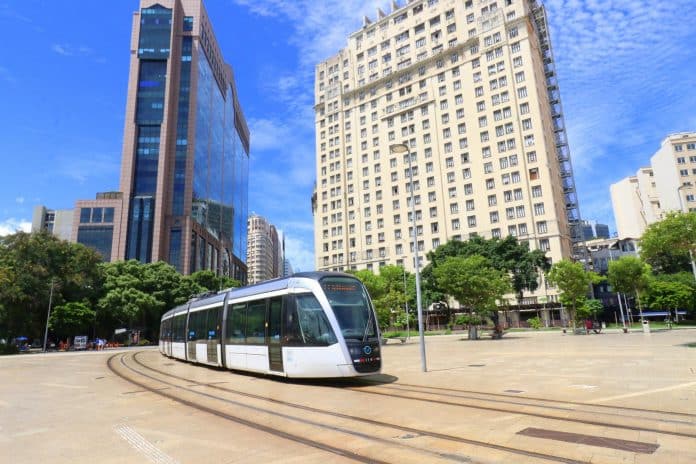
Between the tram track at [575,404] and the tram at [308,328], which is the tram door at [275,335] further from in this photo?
the tram track at [575,404]

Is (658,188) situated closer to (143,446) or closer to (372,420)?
(372,420)

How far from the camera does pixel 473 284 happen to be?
35.8 m

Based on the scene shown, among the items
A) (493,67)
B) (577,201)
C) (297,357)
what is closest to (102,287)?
(297,357)

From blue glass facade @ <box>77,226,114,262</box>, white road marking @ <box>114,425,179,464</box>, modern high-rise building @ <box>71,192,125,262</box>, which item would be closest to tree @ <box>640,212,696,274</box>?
white road marking @ <box>114,425,179,464</box>

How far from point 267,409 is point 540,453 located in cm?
545

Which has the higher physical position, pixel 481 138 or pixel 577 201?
pixel 481 138

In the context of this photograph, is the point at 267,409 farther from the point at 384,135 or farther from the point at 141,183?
the point at 141,183

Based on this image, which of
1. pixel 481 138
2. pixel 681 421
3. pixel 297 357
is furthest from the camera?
pixel 481 138

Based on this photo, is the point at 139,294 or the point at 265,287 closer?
the point at 265,287

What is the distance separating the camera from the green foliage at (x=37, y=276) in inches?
1663

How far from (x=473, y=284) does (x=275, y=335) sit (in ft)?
85.9

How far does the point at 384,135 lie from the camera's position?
7988cm

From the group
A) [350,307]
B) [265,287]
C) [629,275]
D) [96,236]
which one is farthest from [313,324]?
[96,236]

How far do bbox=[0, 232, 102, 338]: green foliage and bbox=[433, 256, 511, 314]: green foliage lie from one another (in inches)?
1583
